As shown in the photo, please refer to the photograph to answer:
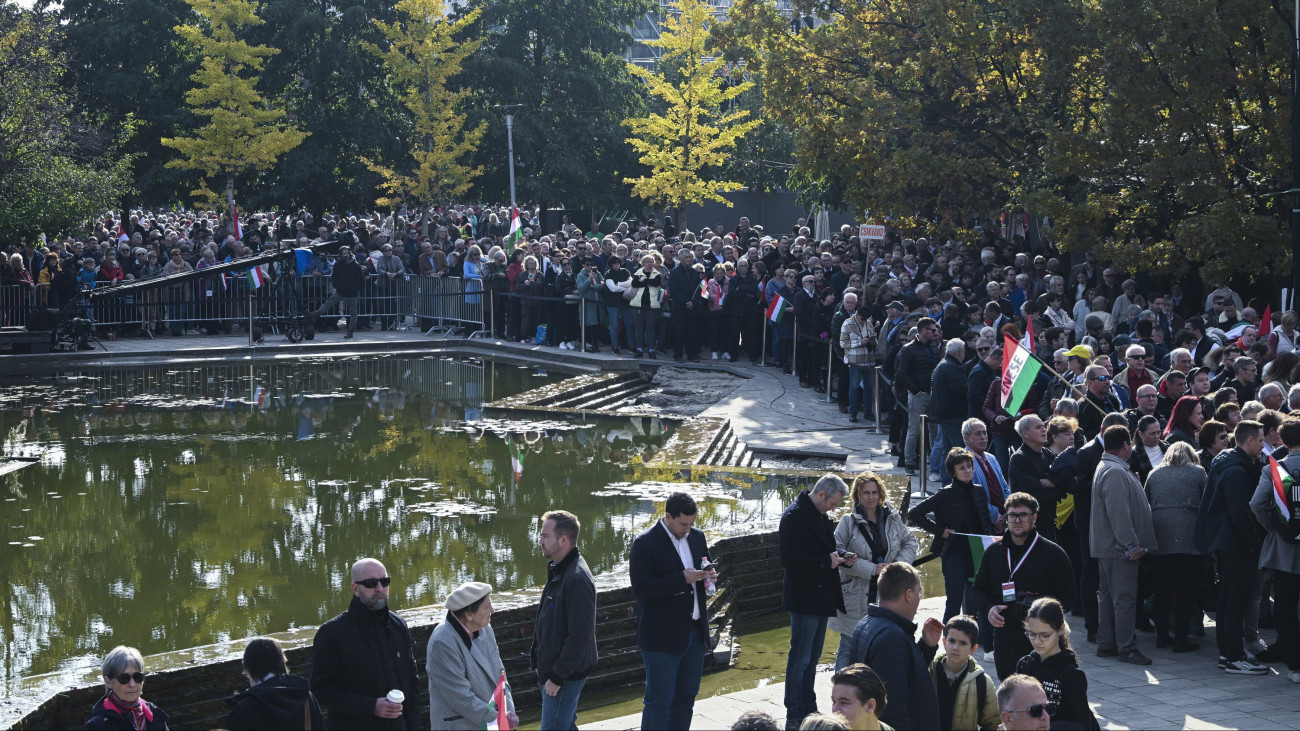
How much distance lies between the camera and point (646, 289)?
1019 inches

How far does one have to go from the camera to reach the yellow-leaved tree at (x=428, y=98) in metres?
40.5

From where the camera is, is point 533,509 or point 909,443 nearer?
point 533,509

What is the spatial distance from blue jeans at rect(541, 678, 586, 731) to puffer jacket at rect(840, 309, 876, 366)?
11.9 metres

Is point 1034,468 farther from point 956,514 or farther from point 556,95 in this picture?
point 556,95

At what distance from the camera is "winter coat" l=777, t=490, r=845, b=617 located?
9086 mm

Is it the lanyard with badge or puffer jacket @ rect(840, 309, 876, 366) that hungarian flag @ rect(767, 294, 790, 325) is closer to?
puffer jacket @ rect(840, 309, 876, 366)

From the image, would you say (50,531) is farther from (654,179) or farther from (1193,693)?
(654,179)

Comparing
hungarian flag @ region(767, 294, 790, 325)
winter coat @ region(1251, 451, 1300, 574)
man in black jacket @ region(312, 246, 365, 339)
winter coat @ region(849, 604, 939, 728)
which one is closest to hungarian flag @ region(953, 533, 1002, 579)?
winter coat @ region(1251, 451, 1300, 574)

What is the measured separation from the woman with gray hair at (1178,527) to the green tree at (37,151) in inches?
935

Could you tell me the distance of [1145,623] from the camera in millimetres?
11336

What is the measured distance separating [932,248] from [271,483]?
1403 centimetres

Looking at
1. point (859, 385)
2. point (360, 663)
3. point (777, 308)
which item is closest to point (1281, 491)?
point (360, 663)

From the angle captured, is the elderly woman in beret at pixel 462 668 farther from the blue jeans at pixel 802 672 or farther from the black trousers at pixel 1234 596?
the black trousers at pixel 1234 596

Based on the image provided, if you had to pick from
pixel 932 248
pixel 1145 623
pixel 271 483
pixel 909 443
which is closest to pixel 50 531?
pixel 271 483
